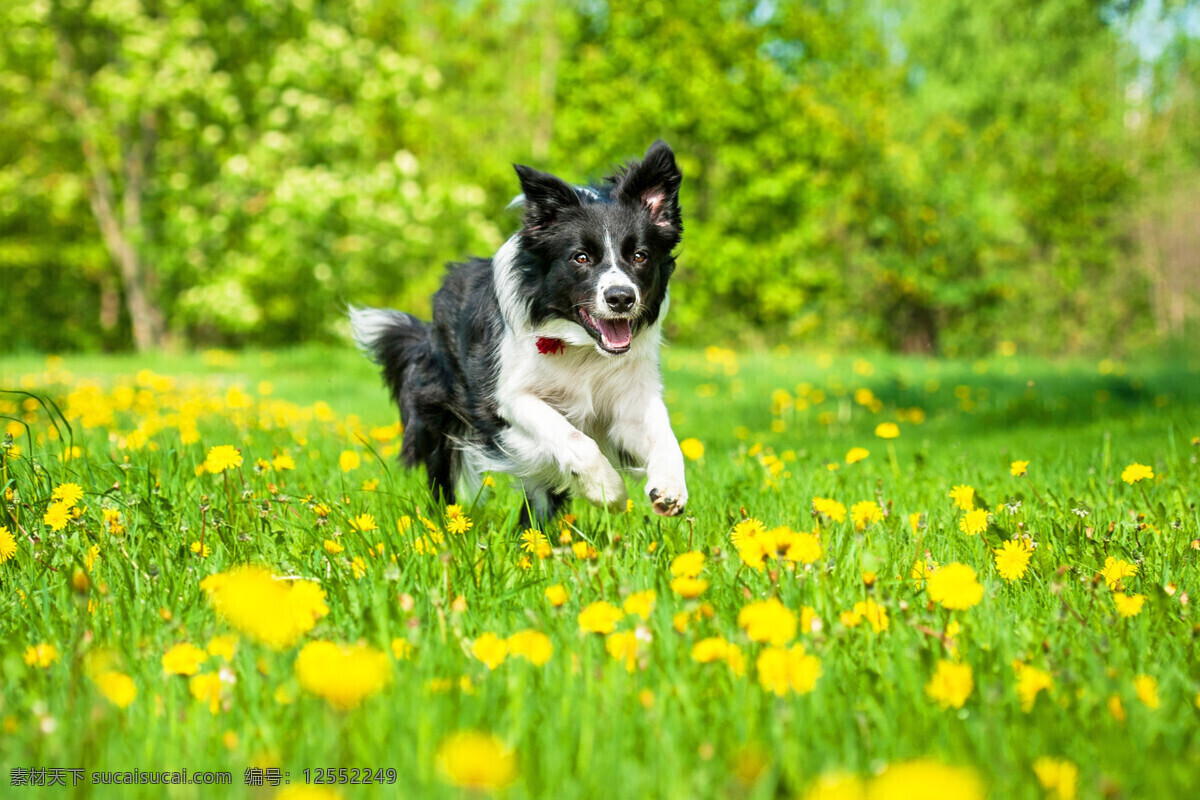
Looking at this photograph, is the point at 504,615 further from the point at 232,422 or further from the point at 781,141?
the point at 781,141

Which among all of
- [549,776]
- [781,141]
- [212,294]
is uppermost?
[781,141]

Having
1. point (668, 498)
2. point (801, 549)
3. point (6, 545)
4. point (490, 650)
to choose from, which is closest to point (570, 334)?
point (668, 498)

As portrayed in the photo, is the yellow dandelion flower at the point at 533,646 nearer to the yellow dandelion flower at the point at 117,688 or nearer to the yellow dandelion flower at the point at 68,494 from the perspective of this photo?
the yellow dandelion flower at the point at 117,688

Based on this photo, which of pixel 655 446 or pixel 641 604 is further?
pixel 655 446

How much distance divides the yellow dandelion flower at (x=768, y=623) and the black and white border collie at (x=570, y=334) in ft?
5.92

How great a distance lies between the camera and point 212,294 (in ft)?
54.3

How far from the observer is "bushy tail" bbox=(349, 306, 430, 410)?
15.4ft

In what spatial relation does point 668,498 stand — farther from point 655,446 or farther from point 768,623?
point 768,623

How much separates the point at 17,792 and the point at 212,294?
16.5 m

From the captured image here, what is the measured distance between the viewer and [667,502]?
307cm

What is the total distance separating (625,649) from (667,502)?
4.33ft

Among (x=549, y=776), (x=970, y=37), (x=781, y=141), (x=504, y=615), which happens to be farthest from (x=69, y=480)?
(x=970, y=37)

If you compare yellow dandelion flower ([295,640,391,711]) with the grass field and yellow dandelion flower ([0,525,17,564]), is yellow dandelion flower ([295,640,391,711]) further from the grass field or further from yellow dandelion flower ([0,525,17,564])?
yellow dandelion flower ([0,525,17,564])

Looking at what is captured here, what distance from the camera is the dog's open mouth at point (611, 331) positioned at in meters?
3.64
